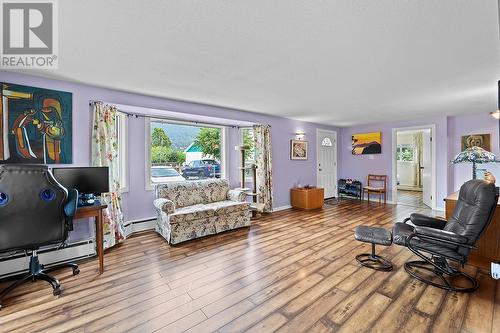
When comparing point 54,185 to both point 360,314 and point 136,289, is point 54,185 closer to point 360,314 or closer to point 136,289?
point 136,289

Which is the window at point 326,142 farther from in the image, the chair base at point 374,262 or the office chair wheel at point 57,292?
the office chair wheel at point 57,292

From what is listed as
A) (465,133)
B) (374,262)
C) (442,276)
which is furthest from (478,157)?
(465,133)

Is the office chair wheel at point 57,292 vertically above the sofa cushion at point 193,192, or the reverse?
the sofa cushion at point 193,192

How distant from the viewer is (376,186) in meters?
6.61

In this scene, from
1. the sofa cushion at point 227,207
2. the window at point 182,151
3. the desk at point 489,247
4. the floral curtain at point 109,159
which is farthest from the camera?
the window at point 182,151

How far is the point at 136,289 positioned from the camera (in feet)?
7.17

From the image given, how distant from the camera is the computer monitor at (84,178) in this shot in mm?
2656

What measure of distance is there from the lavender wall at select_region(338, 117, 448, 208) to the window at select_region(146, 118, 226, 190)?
14.2ft

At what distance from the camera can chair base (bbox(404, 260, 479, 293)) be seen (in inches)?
83.7

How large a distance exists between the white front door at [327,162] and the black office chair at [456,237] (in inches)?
169

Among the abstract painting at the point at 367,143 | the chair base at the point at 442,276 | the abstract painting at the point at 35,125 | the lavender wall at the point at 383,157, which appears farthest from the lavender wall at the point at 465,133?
the abstract painting at the point at 35,125

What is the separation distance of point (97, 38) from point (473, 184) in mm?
3915

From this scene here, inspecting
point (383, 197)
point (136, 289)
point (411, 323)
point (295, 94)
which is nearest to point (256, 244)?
point (136, 289)

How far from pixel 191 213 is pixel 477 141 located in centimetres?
661
